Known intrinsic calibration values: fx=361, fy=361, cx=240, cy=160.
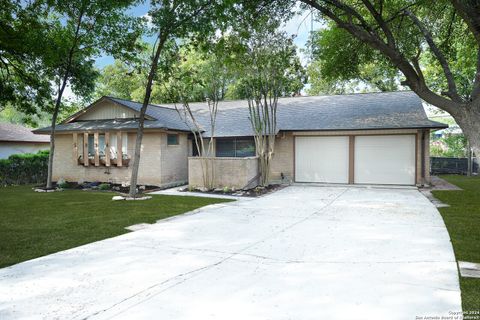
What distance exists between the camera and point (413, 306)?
3.79 metres

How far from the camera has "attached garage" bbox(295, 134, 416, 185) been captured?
15.3 m

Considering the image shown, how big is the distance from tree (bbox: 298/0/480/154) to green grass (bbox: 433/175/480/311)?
171 centimetres

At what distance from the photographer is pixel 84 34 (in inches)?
601

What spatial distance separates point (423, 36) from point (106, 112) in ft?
46.2

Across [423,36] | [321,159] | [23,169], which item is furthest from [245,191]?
[23,169]

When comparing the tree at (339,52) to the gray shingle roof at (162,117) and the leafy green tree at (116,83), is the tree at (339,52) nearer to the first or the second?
the gray shingle roof at (162,117)

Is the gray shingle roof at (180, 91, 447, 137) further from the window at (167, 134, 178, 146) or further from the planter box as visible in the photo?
the planter box

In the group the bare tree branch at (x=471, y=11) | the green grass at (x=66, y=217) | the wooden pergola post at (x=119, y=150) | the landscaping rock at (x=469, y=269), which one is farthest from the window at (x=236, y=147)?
the landscaping rock at (x=469, y=269)

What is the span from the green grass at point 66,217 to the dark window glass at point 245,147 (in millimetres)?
5423

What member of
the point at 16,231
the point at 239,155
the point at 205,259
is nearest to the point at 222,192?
the point at 239,155

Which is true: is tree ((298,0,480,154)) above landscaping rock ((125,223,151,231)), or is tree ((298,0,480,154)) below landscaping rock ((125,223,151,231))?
above

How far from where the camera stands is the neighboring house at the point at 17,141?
2503cm

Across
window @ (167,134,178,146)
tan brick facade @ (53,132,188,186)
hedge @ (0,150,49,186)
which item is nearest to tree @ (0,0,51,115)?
tan brick facade @ (53,132,188,186)

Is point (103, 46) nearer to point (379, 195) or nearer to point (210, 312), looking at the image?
point (379, 195)
